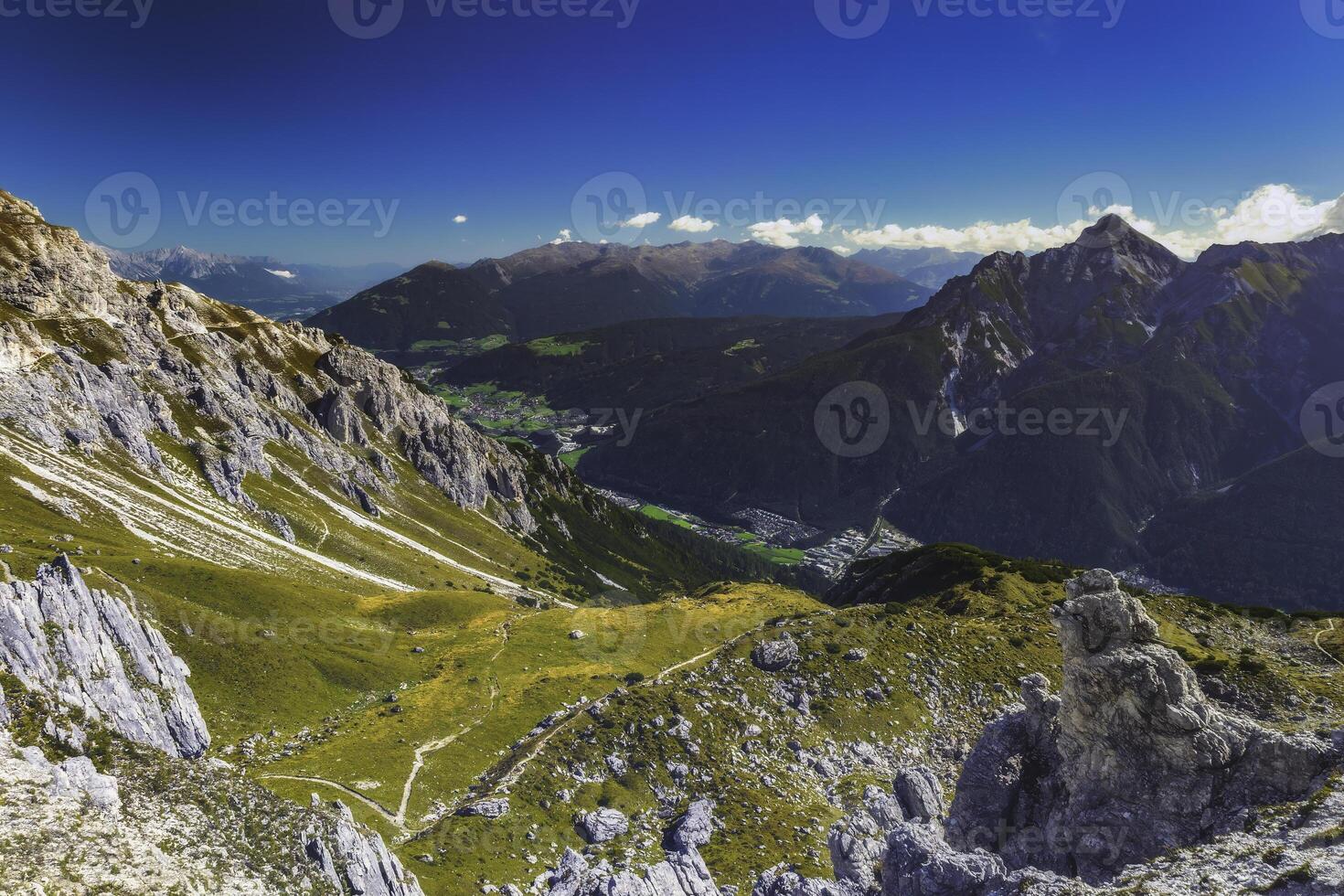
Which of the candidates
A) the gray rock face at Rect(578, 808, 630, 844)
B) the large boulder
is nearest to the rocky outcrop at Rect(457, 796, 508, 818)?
the gray rock face at Rect(578, 808, 630, 844)

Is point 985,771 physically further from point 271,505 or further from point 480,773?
point 271,505

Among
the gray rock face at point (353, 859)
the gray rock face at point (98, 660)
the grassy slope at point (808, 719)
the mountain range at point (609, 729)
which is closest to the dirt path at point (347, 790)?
the mountain range at point (609, 729)

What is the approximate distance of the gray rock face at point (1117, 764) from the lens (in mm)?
41000

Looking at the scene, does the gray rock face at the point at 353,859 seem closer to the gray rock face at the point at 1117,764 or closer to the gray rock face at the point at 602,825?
the gray rock face at the point at 602,825

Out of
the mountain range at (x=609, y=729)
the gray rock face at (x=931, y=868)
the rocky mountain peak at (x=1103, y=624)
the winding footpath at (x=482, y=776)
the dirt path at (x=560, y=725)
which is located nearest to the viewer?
the mountain range at (x=609, y=729)

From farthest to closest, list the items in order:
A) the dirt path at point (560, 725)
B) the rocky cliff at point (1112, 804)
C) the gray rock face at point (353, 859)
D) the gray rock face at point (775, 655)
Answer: the gray rock face at point (775, 655)
the dirt path at point (560, 725)
the gray rock face at point (353, 859)
the rocky cliff at point (1112, 804)

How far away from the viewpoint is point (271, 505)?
166 meters

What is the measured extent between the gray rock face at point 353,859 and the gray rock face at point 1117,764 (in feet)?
135

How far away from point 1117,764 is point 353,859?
49454 mm

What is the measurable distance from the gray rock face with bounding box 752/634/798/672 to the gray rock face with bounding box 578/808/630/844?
102 ft

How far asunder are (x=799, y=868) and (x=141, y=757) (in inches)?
2006

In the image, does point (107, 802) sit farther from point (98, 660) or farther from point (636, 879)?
point (636, 879)

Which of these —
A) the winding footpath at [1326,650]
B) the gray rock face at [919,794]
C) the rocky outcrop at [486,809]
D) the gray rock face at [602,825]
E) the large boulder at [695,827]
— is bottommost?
the gray rock face at [919,794]

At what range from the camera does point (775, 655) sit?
8981 cm
